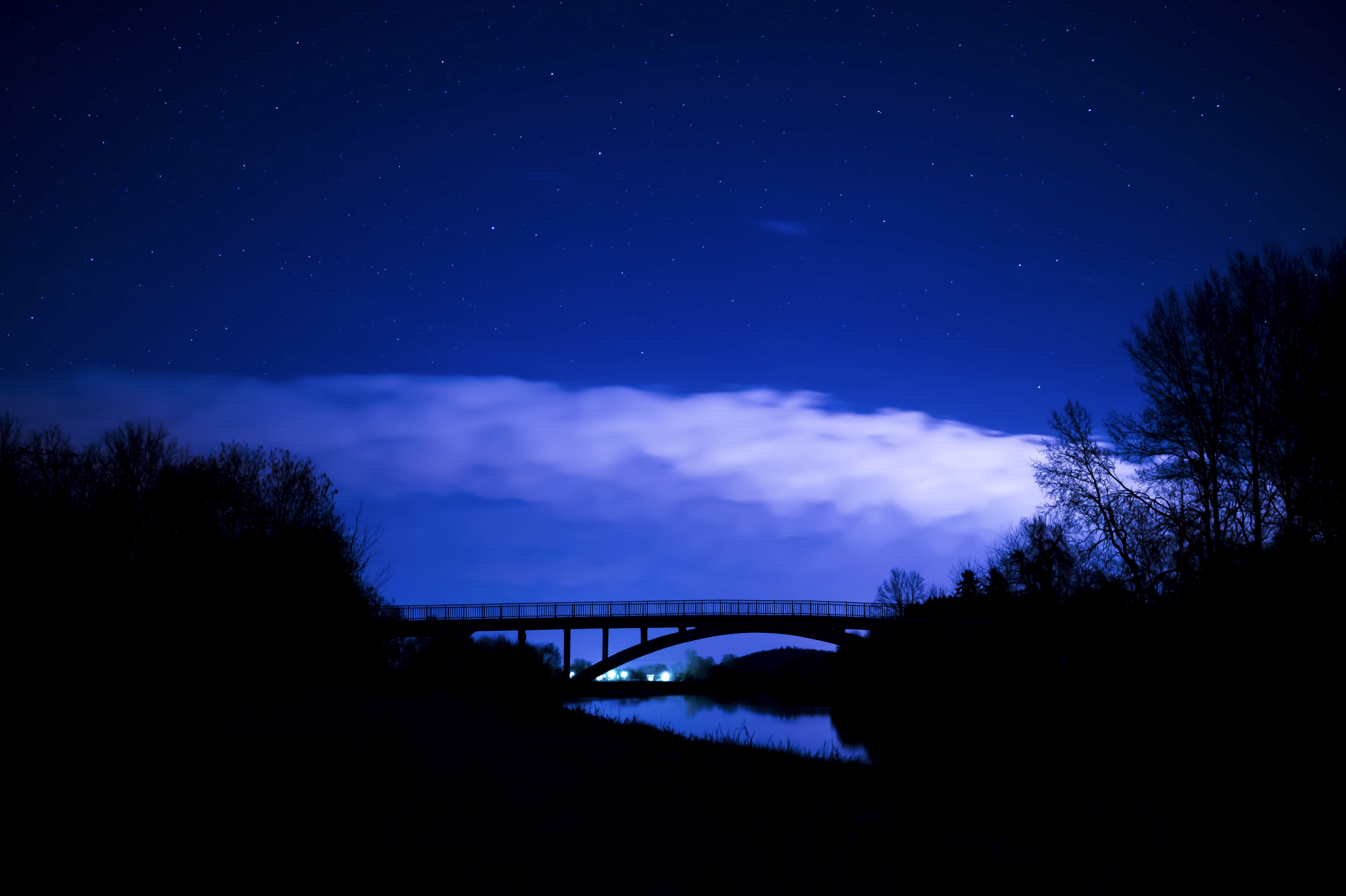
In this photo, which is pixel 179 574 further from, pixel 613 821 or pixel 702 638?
pixel 702 638

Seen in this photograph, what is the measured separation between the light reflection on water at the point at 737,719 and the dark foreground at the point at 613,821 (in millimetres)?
4042

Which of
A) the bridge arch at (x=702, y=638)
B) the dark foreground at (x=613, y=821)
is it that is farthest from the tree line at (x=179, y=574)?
the bridge arch at (x=702, y=638)

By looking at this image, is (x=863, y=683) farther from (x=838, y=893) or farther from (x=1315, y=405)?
(x=838, y=893)

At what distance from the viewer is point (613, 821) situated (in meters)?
8.30

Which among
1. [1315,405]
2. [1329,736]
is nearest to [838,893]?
[1329,736]

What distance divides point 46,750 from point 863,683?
63090 mm

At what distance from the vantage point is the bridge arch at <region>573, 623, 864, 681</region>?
195 feet

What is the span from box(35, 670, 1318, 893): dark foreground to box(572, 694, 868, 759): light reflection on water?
404 cm

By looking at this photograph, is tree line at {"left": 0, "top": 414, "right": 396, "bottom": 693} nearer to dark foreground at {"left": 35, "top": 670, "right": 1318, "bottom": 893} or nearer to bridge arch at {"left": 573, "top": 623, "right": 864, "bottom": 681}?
dark foreground at {"left": 35, "top": 670, "right": 1318, "bottom": 893}

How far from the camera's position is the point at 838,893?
19.0 feet

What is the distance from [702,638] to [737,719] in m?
8.22

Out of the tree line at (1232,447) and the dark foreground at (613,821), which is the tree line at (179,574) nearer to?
the dark foreground at (613,821)

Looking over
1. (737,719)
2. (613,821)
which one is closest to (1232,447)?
(613,821)

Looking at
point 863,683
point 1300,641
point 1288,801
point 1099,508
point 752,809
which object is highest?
point 1099,508
